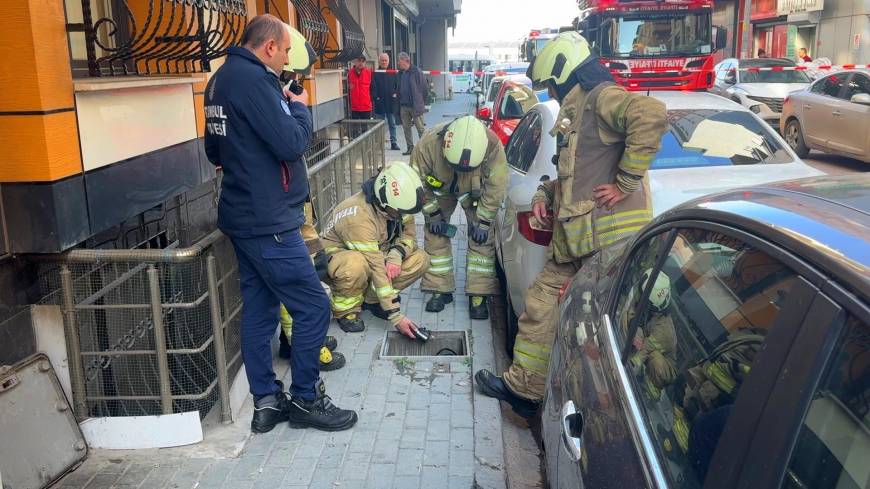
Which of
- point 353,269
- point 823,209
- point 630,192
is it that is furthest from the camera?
point 353,269

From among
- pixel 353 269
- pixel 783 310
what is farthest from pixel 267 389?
pixel 783 310

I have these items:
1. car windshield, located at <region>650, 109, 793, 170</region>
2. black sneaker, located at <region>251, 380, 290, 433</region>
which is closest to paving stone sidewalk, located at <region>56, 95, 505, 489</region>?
black sneaker, located at <region>251, 380, 290, 433</region>

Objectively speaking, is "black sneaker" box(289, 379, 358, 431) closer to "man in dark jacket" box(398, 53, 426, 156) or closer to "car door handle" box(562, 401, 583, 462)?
"car door handle" box(562, 401, 583, 462)

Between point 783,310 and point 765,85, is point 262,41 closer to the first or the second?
point 783,310

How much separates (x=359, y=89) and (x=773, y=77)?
36.9 ft

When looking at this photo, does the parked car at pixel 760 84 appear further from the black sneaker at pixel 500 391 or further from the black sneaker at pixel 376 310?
the black sneaker at pixel 500 391

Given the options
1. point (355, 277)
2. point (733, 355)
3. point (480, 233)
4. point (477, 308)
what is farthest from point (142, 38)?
point (733, 355)

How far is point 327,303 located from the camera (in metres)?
3.96

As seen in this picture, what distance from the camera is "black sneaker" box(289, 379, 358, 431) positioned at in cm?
405

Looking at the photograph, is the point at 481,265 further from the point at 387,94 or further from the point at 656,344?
the point at 387,94

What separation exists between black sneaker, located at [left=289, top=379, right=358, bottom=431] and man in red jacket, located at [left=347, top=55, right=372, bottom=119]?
11606 millimetres

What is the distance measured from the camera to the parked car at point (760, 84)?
1852 cm

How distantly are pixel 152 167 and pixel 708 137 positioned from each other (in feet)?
12.8

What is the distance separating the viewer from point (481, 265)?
6020mm
